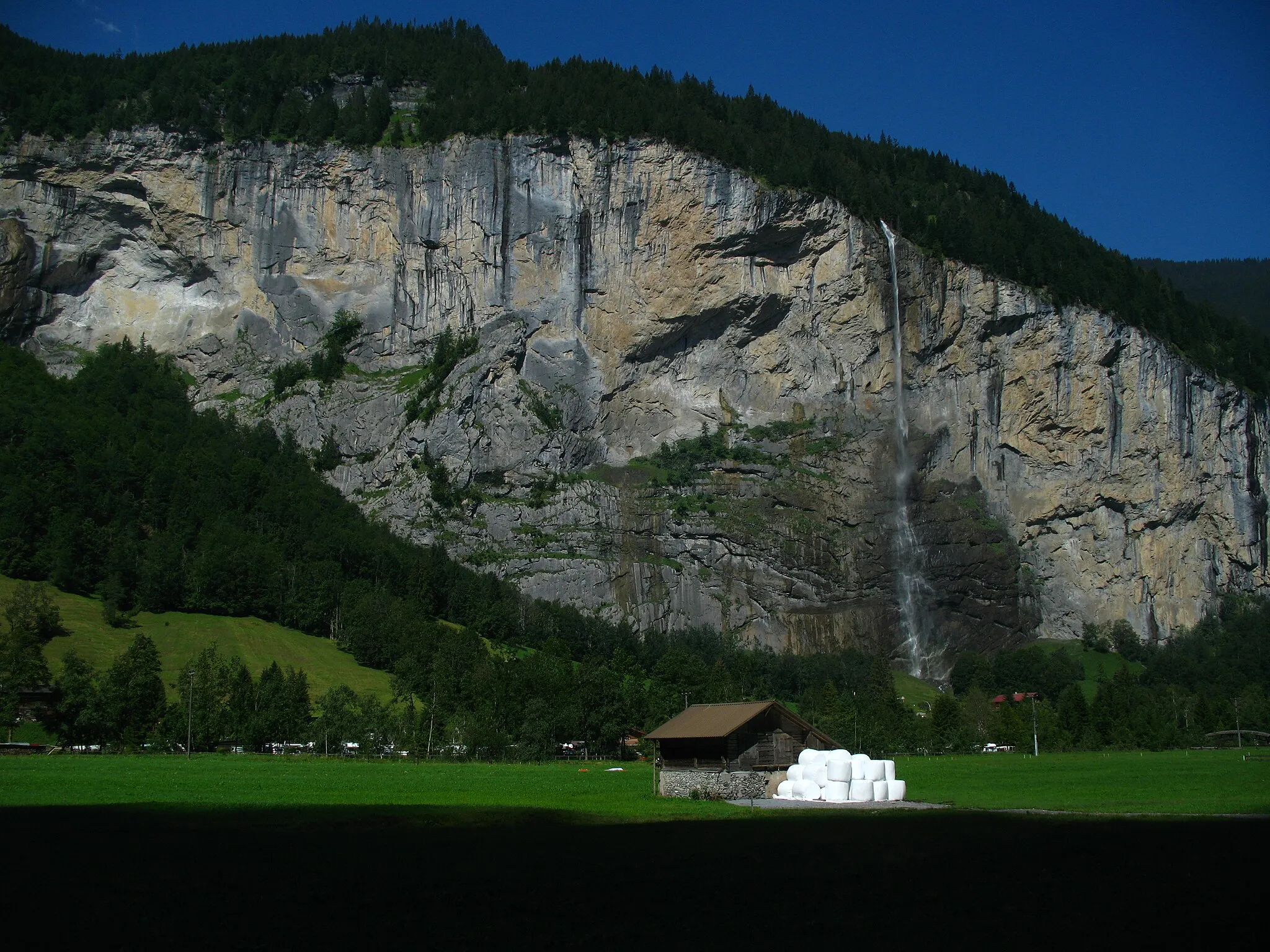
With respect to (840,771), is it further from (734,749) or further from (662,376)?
(662,376)

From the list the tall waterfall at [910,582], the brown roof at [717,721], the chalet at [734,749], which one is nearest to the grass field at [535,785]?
the chalet at [734,749]

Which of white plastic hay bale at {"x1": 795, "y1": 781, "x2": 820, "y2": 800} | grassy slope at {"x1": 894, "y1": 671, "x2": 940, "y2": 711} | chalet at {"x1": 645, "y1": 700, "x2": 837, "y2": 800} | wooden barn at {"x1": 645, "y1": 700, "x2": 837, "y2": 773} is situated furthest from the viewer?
grassy slope at {"x1": 894, "y1": 671, "x2": 940, "y2": 711}

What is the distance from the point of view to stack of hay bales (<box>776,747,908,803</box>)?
4797 centimetres

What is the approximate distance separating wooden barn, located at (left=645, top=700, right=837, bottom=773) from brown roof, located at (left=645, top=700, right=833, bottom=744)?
3 centimetres

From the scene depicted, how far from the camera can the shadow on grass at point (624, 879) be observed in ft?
63.8

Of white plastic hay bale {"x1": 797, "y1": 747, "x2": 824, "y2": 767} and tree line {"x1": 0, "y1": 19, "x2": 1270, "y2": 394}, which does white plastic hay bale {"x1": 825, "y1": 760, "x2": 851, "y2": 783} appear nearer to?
white plastic hay bale {"x1": 797, "y1": 747, "x2": 824, "y2": 767}

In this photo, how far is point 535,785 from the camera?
56219 mm

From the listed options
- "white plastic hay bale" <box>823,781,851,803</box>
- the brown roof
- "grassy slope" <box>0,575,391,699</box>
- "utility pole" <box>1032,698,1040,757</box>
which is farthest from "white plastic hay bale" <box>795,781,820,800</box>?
"grassy slope" <box>0,575,391,699</box>

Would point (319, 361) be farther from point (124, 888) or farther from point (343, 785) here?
point (124, 888)

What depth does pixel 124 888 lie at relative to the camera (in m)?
23.0

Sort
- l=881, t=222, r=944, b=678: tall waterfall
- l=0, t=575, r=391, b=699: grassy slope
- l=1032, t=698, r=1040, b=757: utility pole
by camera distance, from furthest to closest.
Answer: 1. l=881, t=222, r=944, b=678: tall waterfall
2. l=0, t=575, r=391, b=699: grassy slope
3. l=1032, t=698, r=1040, b=757: utility pole

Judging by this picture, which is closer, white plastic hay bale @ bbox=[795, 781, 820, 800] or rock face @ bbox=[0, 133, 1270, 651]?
white plastic hay bale @ bbox=[795, 781, 820, 800]

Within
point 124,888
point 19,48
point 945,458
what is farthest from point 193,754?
point 19,48

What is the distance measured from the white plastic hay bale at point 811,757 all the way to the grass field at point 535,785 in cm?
455
